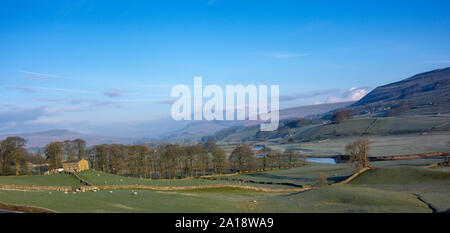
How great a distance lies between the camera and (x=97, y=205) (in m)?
22.8

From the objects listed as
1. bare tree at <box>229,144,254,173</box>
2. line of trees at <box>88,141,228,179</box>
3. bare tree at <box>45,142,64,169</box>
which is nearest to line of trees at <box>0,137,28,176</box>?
bare tree at <box>45,142,64,169</box>

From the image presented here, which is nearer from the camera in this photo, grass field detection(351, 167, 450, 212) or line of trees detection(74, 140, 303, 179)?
grass field detection(351, 167, 450, 212)

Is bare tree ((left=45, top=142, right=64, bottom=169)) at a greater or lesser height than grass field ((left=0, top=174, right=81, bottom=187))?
greater

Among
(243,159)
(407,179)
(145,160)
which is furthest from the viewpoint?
(243,159)

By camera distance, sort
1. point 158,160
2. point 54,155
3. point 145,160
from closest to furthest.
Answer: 1. point 54,155
2. point 145,160
3. point 158,160

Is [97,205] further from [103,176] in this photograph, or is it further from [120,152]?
[120,152]

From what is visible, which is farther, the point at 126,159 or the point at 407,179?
the point at 126,159

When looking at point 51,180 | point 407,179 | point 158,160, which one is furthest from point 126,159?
point 407,179

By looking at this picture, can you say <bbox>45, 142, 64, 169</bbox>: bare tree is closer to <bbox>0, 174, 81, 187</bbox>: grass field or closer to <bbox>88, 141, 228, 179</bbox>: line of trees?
<bbox>88, 141, 228, 179</bbox>: line of trees

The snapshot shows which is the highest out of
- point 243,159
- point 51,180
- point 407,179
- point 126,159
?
point 126,159

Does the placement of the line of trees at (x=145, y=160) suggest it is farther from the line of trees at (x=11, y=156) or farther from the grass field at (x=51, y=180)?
the grass field at (x=51, y=180)

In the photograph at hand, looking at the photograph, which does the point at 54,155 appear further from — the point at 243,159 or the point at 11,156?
the point at 243,159

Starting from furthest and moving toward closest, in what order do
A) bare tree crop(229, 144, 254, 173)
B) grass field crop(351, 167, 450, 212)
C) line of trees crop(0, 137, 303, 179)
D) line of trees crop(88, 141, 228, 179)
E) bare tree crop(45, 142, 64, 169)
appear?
bare tree crop(229, 144, 254, 173) < line of trees crop(88, 141, 228, 179) < bare tree crop(45, 142, 64, 169) < line of trees crop(0, 137, 303, 179) < grass field crop(351, 167, 450, 212)
